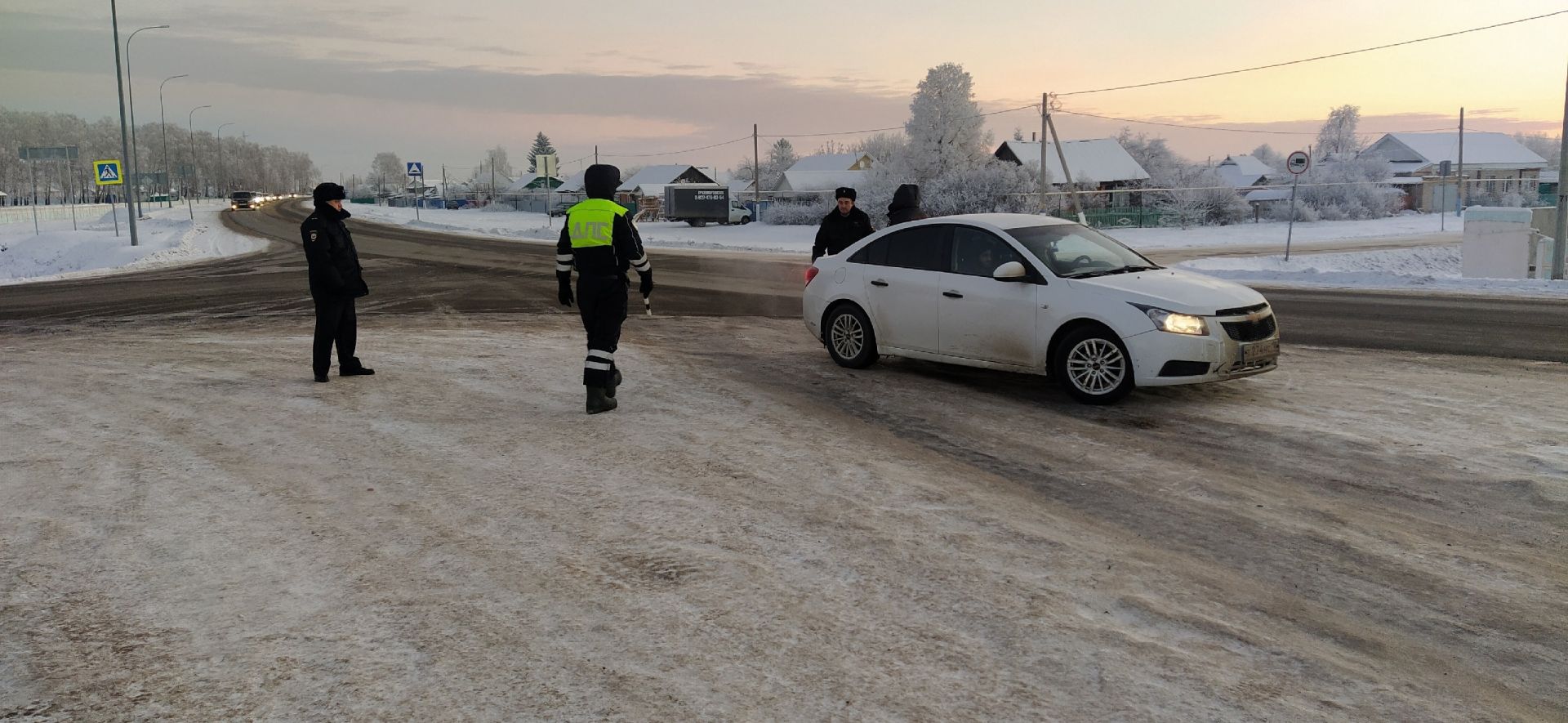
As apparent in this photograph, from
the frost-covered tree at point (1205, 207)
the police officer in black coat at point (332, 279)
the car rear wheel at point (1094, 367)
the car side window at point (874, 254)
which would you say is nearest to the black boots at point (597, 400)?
the police officer in black coat at point (332, 279)

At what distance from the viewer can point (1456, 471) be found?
619cm

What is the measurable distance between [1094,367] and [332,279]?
6.35 m

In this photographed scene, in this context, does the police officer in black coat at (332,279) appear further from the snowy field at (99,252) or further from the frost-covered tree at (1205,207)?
the frost-covered tree at (1205,207)

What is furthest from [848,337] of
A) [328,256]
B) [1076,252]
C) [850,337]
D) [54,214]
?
[54,214]

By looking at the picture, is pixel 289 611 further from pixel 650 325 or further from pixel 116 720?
pixel 650 325

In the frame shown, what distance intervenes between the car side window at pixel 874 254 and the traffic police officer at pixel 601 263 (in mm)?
2657

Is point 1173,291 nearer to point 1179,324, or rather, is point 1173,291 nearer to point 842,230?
point 1179,324

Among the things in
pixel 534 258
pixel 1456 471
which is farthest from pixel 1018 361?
pixel 534 258

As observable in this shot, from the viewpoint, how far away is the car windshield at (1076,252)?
8555 mm

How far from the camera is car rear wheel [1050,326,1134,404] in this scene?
313 inches

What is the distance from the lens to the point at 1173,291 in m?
8.05

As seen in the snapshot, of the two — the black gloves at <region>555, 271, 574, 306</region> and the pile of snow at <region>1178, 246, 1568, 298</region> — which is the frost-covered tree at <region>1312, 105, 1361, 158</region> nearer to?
the pile of snow at <region>1178, 246, 1568, 298</region>

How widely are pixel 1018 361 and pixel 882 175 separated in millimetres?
58429

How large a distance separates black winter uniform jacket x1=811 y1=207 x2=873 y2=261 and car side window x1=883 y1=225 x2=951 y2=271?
1.36 meters
